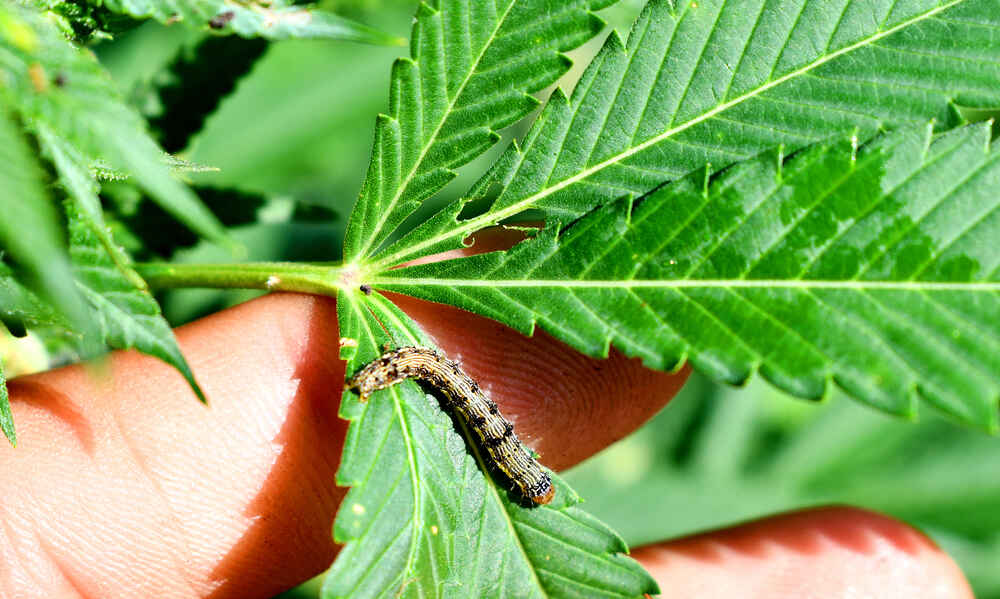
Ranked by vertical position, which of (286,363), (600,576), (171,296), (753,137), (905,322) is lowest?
(600,576)

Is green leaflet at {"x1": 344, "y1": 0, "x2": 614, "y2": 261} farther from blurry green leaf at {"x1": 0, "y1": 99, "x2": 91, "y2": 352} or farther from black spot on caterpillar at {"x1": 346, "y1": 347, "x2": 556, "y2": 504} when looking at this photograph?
blurry green leaf at {"x1": 0, "y1": 99, "x2": 91, "y2": 352}

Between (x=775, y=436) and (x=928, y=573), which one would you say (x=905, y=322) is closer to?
(x=928, y=573)

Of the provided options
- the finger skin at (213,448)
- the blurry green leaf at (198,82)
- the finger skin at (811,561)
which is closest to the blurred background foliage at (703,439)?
the finger skin at (811,561)

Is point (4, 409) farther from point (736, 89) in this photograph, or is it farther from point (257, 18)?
point (736, 89)

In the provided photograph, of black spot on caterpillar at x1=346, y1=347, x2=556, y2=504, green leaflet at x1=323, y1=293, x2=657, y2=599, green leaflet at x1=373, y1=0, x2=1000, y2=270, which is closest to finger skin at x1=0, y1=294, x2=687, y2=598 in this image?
black spot on caterpillar at x1=346, y1=347, x2=556, y2=504

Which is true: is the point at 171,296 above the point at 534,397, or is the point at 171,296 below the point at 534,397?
above

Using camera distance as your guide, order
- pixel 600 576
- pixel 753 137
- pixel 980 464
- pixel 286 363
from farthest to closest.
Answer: pixel 980 464 < pixel 286 363 < pixel 600 576 < pixel 753 137

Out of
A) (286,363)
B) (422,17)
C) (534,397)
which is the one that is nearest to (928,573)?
(534,397)
